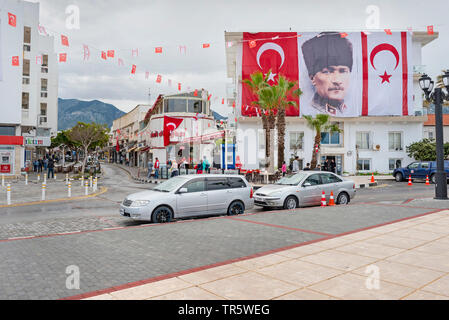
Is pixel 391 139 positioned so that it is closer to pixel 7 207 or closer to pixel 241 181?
pixel 241 181

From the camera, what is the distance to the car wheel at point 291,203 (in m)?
12.8

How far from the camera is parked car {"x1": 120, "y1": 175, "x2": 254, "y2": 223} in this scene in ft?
32.8

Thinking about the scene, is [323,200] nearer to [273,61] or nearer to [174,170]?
[174,170]

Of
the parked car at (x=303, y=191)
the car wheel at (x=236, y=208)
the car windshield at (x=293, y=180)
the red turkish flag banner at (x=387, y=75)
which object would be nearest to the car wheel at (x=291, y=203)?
the parked car at (x=303, y=191)

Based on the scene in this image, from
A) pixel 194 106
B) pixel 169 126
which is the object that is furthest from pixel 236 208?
pixel 194 106

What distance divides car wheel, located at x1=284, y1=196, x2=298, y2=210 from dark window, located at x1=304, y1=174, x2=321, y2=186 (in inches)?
38.0

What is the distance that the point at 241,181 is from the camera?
12.1 meters

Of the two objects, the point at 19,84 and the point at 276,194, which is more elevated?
the point at 19,84

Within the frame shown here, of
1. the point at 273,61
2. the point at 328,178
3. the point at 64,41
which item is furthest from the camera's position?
the point at 273,61

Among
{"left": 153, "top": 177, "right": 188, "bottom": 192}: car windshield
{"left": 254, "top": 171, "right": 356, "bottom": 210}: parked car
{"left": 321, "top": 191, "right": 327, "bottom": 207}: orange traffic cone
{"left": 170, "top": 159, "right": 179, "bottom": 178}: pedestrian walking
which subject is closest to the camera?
{"left": 153, "top": 177, "right": 188, "bottom": 192}: car windshield

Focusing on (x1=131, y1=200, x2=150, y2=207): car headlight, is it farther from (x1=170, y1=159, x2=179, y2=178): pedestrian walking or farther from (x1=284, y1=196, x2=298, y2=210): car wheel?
(x1=170, y1=159, x2=179, y2=178): pedestrian walking

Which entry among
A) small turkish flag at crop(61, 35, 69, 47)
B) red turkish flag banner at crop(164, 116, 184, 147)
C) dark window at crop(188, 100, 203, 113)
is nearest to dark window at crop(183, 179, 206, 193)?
small turkish flag at crop(61, 35, 69, 47)

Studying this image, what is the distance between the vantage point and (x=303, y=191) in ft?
43.1

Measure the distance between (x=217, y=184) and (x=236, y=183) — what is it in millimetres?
791
